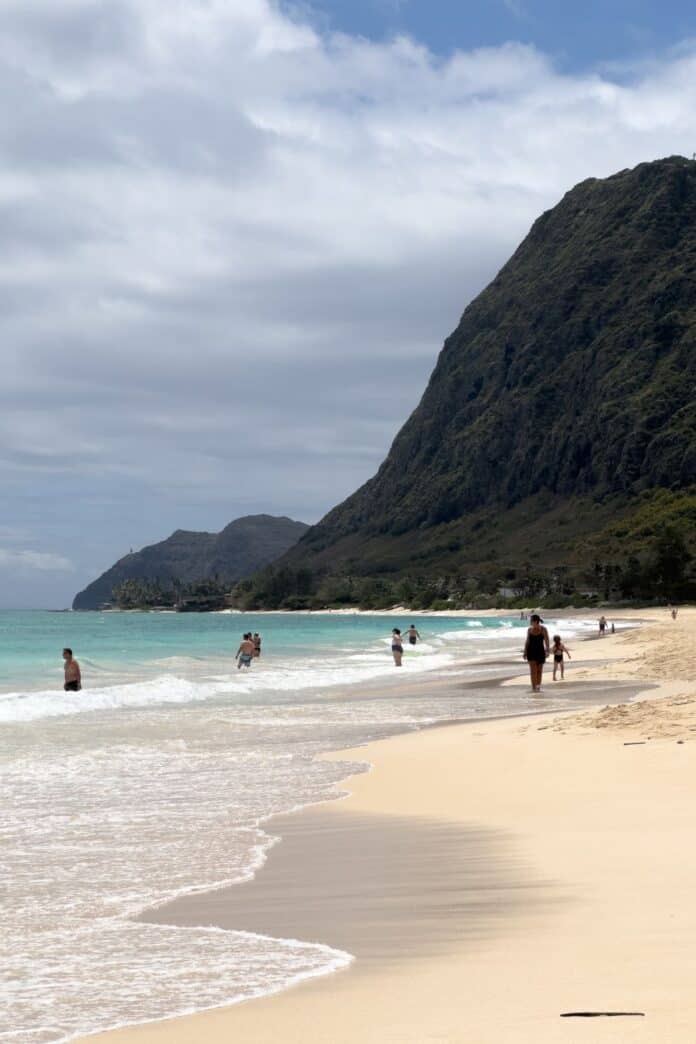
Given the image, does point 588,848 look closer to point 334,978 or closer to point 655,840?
point 655,840

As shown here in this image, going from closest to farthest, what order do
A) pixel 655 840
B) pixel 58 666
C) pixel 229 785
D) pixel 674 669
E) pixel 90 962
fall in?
pixel 90 962
pixel 655 840
pixel 229 785
pixel 674 669
pixel 58 666

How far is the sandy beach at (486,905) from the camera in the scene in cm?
462

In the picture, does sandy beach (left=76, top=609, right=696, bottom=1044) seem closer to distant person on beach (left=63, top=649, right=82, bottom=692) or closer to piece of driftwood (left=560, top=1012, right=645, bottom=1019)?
piece of driftwood (left=560, top=1012, right=645, bottom=1019)

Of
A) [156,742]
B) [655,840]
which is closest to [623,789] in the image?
[655,840]

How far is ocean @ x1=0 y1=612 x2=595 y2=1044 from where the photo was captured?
18.0 feet

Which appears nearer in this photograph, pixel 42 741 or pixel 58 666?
pixel 42 741

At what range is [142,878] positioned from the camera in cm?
810

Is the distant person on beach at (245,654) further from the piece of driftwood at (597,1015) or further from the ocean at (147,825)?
the piece of driftwood at (597,1015)

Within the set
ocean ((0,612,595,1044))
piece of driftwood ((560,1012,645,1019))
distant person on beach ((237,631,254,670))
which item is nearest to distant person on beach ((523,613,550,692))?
ocean ((0,612,595,1044))

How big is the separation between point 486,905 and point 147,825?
14.5 feet

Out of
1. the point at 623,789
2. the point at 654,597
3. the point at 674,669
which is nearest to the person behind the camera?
the point at 623,789

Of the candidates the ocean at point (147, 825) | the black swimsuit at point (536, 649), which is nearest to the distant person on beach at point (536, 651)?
the black swimsuit at point (536, 649)

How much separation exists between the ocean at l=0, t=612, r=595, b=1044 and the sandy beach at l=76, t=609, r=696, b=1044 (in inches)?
12.2

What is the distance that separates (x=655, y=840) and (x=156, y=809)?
519cm
